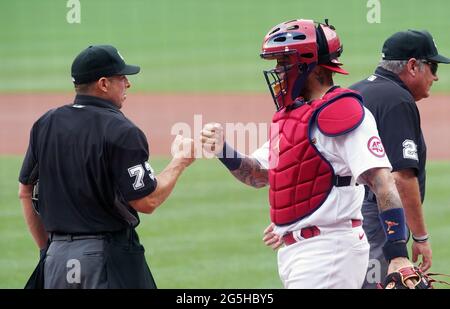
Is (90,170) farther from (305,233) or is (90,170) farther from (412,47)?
(412,47)

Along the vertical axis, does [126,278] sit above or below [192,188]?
above

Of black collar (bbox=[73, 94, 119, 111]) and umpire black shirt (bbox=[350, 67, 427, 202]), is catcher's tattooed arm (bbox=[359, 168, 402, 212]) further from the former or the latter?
black collar (bbox=[73, 94, 119, 111])

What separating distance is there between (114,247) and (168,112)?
13.9 m

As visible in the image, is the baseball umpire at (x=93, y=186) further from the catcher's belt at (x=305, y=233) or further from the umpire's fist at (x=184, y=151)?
the catcher's belt at (x=305, y=233)

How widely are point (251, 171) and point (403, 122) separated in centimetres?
104

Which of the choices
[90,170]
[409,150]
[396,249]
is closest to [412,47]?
[409,150]

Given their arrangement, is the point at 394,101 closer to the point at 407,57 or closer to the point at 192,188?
the point at 407,57

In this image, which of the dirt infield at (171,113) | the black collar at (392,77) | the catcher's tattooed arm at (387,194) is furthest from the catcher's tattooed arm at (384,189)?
the dirt infield at (171,113)

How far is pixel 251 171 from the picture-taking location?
5414 millimetres

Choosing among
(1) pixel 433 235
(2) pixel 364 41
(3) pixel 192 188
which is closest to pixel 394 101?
(1) pixel 433 235

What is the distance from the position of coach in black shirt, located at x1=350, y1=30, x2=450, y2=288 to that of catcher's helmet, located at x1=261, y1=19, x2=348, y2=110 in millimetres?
957

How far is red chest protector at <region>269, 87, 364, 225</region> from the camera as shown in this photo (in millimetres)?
4570

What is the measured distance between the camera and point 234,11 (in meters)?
32.3

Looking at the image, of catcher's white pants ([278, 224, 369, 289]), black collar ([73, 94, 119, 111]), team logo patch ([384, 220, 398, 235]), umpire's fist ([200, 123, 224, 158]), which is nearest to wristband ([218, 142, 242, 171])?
umpire's fist ([200, 123, 224, 158])
